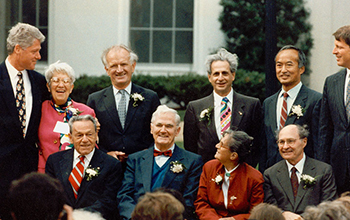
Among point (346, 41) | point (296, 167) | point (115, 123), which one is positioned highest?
point (346, 41)

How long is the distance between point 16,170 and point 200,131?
2068 mm

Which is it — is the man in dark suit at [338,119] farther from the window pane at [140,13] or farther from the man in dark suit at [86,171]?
the window pane at [140,13]

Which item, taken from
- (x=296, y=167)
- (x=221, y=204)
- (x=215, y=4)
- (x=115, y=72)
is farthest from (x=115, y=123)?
(x=215, y=4)

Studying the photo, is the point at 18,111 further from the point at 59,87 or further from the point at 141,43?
the point at 141,43

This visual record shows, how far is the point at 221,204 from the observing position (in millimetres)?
5078

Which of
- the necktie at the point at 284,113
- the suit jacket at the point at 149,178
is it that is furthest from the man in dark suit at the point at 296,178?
the suit jacket at the point at 149,178

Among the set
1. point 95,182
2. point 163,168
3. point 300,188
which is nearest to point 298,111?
point 300,188

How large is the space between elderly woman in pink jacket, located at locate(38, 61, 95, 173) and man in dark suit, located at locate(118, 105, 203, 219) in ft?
2.61

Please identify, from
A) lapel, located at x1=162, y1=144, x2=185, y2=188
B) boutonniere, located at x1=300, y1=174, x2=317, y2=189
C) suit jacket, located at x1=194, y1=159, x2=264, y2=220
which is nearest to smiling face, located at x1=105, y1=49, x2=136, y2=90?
lapel, located at x1=162, y1=144, x2=185, y2=188

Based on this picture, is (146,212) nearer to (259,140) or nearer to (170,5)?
(259,140)

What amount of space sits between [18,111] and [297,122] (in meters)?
3.02

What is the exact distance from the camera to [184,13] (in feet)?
49.4

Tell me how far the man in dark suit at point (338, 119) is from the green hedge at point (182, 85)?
312 inches

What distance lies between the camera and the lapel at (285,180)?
504 centimetres
